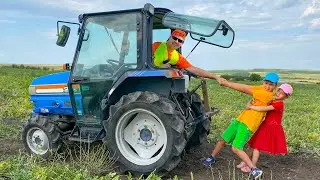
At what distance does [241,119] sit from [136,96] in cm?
168

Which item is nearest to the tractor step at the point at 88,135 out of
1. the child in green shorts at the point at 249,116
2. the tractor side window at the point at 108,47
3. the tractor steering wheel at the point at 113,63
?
the tractor side window at the point at 108,47

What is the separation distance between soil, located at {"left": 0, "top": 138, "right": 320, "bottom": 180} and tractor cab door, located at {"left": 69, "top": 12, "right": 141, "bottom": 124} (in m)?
1.57

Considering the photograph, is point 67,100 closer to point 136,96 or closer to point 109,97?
point 109,97

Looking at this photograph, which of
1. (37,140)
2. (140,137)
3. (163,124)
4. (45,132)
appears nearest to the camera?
(163,124)

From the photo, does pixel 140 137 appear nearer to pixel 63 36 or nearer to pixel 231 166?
pixel 231 166

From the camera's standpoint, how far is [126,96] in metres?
6.26

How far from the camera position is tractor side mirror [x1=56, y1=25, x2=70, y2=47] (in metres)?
6.59

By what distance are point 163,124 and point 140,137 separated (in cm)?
66

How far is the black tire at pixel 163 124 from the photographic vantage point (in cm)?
595

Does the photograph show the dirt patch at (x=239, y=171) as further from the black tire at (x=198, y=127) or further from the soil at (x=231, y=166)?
the black tire at (x=198, y=127)

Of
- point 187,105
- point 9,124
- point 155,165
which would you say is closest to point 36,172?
point 155,165

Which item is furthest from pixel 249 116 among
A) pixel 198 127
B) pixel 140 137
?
pixel 140 137

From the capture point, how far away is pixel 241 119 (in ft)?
21.7

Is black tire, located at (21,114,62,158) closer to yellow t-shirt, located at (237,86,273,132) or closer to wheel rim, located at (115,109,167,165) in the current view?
wheel rim, located at (115,109,167,165)
